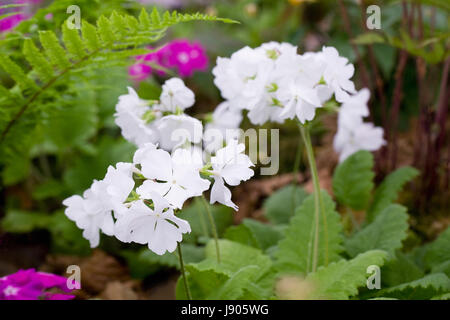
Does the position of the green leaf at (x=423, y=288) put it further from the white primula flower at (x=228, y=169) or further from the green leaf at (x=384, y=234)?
the white primula flower at (x=228, y=169)

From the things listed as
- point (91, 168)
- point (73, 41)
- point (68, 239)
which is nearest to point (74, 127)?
point (91, 168)

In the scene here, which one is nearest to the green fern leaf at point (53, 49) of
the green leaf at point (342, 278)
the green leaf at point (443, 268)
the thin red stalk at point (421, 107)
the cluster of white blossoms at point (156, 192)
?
the cluster of white blossoms at point (156, 192)

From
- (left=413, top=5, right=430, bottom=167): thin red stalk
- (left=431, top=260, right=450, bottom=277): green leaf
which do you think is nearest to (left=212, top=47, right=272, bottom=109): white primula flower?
(left=431, top=260, right=450, bottom=277): green leaf

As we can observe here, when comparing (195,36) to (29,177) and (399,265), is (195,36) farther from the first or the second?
(399,265)

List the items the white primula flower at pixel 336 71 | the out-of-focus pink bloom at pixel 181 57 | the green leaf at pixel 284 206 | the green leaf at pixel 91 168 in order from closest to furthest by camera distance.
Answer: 1. the white primula flower at pixel 336 71
2. the green leaf at pixel 284 206
3. the green leaf at pixel 91 168
4. the out-of-focus pink bloom at pixel 181 57

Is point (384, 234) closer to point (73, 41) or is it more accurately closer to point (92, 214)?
point (92, 214)

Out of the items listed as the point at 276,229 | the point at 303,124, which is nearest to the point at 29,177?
the point at 276,229
